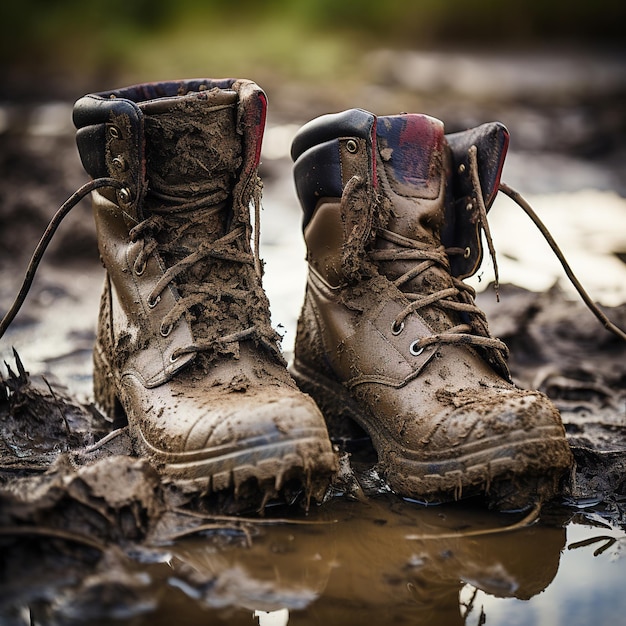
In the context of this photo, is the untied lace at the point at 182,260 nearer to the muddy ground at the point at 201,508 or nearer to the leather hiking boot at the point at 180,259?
the leather hiking boot at the point at 180,259

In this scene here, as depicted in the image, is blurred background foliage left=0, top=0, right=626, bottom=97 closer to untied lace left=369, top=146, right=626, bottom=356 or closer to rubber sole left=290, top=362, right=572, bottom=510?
untied lace left=369, top=146, right=626, bottom=356

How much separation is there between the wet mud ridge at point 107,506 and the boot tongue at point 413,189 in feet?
1.67

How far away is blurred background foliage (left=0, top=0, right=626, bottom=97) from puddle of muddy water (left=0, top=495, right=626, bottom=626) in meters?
7.68

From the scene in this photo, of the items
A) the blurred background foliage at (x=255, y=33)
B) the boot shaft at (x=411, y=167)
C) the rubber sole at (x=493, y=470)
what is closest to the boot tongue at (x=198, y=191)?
the boot shaft at (x=411, y=167)

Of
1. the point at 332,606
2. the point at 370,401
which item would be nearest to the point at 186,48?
the point at 370,401

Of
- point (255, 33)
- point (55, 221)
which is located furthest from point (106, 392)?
point (255, 33)

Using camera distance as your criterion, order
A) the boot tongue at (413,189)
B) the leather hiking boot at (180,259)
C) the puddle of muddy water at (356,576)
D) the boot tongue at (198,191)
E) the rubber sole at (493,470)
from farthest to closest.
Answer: the boot tongue at (413,189)
the boot tongue at (198,191)
the leather hiking boot at (180,259)
the rubber sole at (493,470)
the puddle of muddy water at (356,576)

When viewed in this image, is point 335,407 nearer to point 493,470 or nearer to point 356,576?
point 493,470

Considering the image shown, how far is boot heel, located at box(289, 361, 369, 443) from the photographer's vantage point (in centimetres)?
227

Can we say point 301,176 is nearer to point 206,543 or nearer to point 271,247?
point 206,543

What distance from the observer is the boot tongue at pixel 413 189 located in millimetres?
2203

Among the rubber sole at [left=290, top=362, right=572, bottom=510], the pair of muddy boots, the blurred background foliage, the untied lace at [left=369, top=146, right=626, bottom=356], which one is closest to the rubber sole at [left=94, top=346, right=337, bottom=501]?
the pair of muddy boots

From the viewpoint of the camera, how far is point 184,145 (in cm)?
207

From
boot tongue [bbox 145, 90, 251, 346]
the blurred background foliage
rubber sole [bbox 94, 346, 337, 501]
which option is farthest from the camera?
the blurred background foliage
